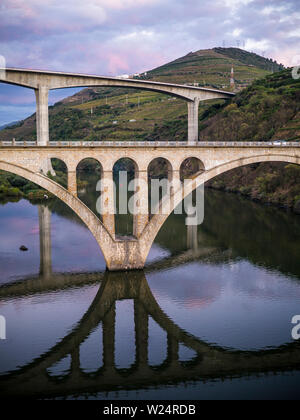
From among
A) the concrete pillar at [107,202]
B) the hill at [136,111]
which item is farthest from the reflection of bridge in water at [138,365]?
the hill at [136,111]

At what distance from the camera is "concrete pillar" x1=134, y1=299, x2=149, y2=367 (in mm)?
24141

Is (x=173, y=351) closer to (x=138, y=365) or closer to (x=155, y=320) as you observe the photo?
(x=138, y=365)

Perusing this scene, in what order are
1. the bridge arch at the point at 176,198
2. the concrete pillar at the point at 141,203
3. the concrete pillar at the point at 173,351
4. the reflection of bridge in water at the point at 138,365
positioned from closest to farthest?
1. the reflection of bridge in water at the point at 138,365
2. the concrete pillar at the point at 173,351
3. the concrete pillar at the point at 141,203
4. the bridge arch at the point at 176,198

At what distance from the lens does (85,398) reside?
2069 cm

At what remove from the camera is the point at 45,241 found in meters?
43.8

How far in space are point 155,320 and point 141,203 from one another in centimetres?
984

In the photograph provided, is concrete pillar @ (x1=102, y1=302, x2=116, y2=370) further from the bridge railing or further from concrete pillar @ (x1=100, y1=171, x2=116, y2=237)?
the bridge railing

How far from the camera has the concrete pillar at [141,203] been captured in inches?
1377

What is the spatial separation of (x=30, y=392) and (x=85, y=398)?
2591 mm

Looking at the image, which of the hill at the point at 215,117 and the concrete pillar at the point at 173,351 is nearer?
the concrete pillar at the point at 173,351

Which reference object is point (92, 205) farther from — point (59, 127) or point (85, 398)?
point (59, 127)

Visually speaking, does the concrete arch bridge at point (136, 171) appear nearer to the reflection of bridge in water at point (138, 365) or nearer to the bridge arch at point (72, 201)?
the bridge arch at point (72, 201)

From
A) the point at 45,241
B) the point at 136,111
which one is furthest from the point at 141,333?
the point at 136,111

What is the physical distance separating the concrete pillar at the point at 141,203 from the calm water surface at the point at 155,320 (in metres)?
3.61
